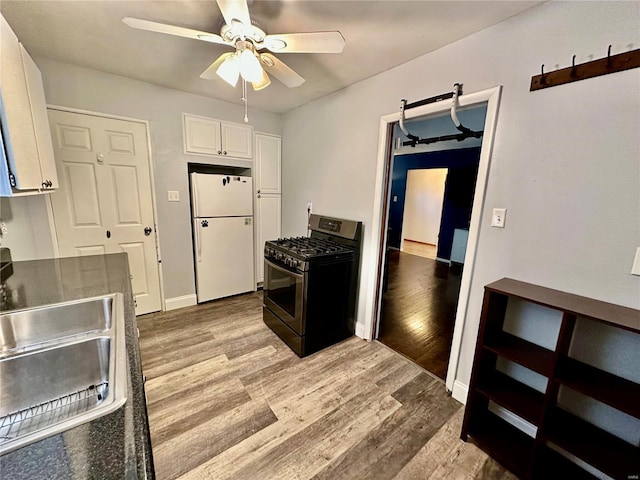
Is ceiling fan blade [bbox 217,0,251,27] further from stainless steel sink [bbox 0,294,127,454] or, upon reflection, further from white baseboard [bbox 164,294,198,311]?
white baseboard [bbox 164,294,198,311]

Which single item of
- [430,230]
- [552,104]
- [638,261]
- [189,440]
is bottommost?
[189,440]

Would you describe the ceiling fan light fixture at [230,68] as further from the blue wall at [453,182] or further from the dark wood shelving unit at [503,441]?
the blue wall at [453,182]

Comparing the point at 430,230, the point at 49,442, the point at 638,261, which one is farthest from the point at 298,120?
the point at 430,230

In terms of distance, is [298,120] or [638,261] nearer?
[638,261]

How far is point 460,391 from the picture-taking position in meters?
1.88

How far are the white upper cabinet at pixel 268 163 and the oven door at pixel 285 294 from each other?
1.36 meters

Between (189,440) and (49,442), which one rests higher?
(49,442)

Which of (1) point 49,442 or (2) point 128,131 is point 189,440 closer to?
(1) point 49,442

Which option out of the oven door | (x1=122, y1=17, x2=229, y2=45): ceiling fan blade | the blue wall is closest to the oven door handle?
the oven door

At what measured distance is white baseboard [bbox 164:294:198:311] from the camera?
3074 millimetres

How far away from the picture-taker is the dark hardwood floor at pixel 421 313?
2432mm

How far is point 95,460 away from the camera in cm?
52

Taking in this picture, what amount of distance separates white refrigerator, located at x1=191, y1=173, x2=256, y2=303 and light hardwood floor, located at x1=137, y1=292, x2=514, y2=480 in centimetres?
84

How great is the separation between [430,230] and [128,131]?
6.87 metres
